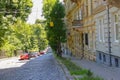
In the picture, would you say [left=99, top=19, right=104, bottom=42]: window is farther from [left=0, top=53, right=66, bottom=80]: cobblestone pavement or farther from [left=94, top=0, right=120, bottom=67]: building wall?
[left=0, top=53, right=66, bottom=80]: cobblestone pavement

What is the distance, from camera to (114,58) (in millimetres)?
24703

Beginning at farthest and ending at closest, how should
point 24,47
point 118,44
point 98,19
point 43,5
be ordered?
point 24,47 → point 43,5 → point 98,19 → point 118,44

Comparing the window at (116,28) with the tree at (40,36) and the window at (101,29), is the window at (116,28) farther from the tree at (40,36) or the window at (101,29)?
the tree at (40,36)

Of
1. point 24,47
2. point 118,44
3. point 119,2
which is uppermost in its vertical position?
point 119,2

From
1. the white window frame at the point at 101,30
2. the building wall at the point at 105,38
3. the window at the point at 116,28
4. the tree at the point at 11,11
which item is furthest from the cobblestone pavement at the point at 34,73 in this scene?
the tree at the point at 11,11

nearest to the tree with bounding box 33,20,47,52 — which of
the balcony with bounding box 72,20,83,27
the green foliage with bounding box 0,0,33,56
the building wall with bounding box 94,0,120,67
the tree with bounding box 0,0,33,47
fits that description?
the tree with bounding box 0,0,33,47

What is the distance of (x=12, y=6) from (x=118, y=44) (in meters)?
25.0

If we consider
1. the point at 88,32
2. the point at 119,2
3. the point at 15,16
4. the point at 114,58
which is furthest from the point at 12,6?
the point at 119,2

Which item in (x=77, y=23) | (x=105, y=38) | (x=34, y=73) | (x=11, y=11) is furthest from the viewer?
(x=11, y=11)

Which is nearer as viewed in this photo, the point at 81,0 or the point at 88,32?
the point at 88,32

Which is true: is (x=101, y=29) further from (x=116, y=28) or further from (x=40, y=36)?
(x=40, y=36)

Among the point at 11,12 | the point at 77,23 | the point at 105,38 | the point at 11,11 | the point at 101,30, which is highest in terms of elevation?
the point at 11,11

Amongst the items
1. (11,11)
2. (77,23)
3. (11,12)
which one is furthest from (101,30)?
(11,11)

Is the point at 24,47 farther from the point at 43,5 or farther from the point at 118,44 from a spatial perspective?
the point at 118,44
